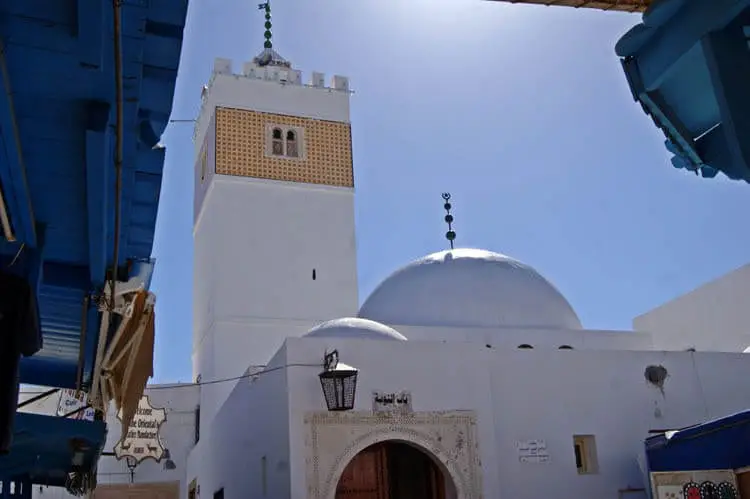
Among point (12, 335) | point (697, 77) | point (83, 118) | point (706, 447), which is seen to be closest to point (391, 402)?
point (706, 447)

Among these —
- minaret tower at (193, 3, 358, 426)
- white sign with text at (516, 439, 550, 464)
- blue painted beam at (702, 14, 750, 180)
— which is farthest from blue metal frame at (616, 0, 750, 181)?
minaret tower at (193, 3, 358, 426)

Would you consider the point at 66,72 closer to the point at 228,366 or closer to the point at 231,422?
the point at 231,422

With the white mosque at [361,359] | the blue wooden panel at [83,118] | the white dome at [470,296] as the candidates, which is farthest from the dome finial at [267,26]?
the blue wooden panel at [83,118]

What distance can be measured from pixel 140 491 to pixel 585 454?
1179 cm

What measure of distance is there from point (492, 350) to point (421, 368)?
4.02 ft

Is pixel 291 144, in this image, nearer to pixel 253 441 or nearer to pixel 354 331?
pixel 354 331

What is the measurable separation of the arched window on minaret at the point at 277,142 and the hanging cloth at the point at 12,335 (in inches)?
665

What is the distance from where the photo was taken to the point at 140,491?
19281 millimetres

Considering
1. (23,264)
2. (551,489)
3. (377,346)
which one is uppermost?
(377,346)

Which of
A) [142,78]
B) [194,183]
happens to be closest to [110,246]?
[142,78]

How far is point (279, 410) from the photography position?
1055 cm

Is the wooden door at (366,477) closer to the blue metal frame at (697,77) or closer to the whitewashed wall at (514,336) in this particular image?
the whitewashed wall at (514,336)

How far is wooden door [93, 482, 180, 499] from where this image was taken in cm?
1905

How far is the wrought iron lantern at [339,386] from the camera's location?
32.8ft
